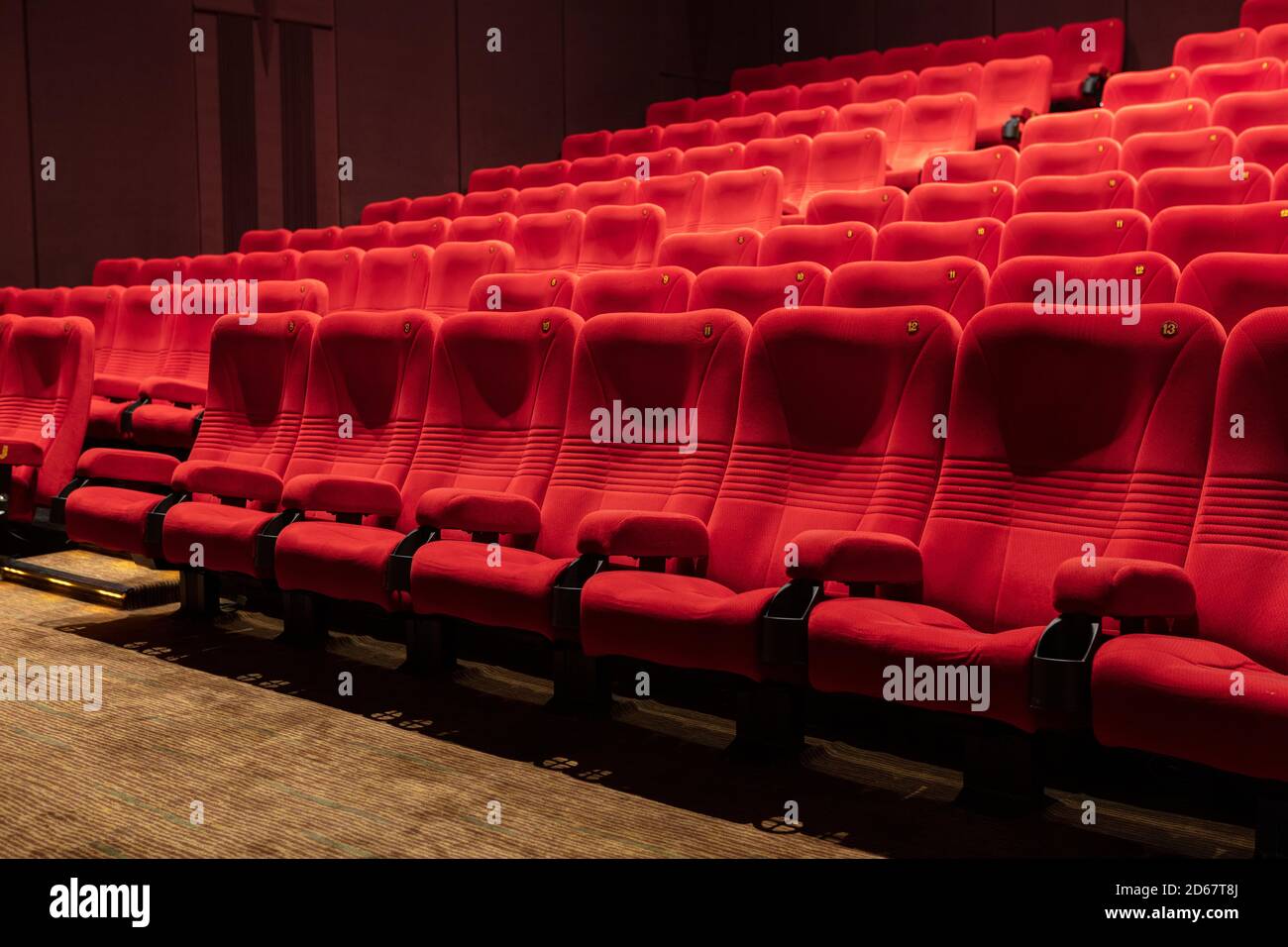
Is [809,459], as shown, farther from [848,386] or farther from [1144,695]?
[1144,695]

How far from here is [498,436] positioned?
143 centimetres

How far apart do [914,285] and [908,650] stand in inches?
27.4

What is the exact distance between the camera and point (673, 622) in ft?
3.27

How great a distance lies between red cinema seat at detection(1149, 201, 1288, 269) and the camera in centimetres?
148

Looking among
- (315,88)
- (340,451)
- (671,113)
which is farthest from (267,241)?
(340,451)

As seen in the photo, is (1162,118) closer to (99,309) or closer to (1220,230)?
(1220,230)

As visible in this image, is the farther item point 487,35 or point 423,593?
point 487,35

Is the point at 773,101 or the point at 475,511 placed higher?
the point at 773,101

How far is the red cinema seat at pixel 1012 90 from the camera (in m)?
3.48

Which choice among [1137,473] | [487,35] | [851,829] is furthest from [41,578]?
[487,35]

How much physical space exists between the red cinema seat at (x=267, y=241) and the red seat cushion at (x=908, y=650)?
8.98 ft

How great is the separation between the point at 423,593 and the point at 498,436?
308 millimetres

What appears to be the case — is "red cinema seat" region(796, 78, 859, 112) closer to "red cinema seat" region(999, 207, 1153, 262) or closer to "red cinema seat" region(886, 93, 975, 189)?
"red cinema seat" region(886, 93, 975, 189)

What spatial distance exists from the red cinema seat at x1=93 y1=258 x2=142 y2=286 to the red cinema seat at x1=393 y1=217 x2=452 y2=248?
868 mm
